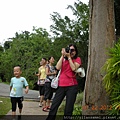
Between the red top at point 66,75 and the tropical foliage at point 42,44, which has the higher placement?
the tropical foliage at point 42,44

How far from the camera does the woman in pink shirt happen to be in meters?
5.44

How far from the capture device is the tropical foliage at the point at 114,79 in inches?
196

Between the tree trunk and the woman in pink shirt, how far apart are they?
455mm

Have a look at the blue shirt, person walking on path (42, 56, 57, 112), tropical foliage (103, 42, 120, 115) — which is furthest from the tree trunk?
person walking on path (42, 56, 57, 112)

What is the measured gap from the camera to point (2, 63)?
35969 millimetres

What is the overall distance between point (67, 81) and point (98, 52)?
981mm

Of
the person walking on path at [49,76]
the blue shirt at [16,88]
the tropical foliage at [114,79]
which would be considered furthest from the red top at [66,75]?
the person walking on path at [49,76]

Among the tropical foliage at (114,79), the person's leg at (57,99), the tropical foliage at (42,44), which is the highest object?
the tropical foliage at (42,44)

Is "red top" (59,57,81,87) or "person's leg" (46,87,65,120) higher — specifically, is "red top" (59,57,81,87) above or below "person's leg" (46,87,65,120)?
above

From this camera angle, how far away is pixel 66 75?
550 cm

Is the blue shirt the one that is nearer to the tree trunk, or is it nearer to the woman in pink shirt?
the woman in pink shirt

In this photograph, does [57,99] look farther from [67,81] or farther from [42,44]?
[42,44]

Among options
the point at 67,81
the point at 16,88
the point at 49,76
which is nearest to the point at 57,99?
the point at 67,81

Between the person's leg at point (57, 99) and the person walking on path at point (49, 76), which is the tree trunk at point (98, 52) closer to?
the person's leg at point (57, 99)
